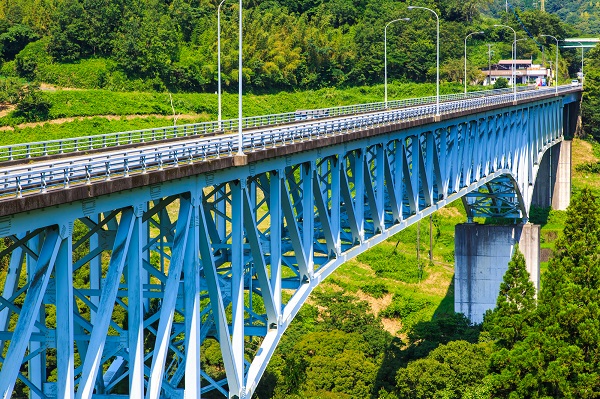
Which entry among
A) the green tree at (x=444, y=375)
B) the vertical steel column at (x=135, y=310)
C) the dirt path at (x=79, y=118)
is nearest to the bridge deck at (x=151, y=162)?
the vertical steel column at (x=135, y=310)

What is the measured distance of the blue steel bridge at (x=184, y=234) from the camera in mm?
22484

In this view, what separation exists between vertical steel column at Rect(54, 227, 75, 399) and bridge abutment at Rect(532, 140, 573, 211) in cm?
7992

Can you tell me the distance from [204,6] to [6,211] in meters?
102

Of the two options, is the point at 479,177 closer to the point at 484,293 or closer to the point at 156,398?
the point at 484,293

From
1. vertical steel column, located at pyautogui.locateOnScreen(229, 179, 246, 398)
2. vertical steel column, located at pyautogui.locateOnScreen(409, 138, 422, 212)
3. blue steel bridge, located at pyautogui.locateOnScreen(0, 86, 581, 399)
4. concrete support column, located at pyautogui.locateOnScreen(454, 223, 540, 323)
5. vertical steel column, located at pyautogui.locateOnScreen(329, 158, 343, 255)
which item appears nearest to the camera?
blue steel bridge, located at pyautogui.locateOnScreen(0, 86, 581, 399)

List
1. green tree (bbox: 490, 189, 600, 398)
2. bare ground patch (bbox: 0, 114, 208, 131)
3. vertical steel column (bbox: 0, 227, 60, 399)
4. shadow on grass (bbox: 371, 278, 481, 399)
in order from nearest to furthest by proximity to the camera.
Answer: vertical steel column (bbox: 0, 227, 60, 399)
green tree (bbox: 490, 189, 600, 398)
shadow on grass (bbox: 371, 278, 481, 399)
bare ground patch (bbox: 0, 114, 208, 131)

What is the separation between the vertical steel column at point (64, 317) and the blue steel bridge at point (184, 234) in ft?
0.09

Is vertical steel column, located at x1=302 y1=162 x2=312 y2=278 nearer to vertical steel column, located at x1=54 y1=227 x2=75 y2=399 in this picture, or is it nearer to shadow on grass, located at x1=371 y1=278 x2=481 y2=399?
vertical steel column, located at x1=54 y1=227 x2=75 y2=399

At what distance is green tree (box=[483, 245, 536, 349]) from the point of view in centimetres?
4931

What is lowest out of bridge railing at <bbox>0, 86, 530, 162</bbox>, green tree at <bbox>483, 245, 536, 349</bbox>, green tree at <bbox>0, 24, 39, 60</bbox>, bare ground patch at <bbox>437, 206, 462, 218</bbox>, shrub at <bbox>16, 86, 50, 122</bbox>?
bare ground patch at <bbox>437, 206, 462, 218</bbox>

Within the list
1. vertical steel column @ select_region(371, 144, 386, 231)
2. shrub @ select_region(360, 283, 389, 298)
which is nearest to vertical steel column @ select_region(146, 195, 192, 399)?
vertical steel column @ select_region(371, 144, 386, 231)

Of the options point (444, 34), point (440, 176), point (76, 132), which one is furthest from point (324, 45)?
point (440, 176)

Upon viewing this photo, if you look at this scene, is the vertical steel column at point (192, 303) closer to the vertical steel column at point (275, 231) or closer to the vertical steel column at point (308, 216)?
the vertical steel column at point (275, 231)

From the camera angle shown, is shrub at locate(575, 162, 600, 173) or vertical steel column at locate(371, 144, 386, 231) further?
shrub at locate(575, 162, 600, 173)
